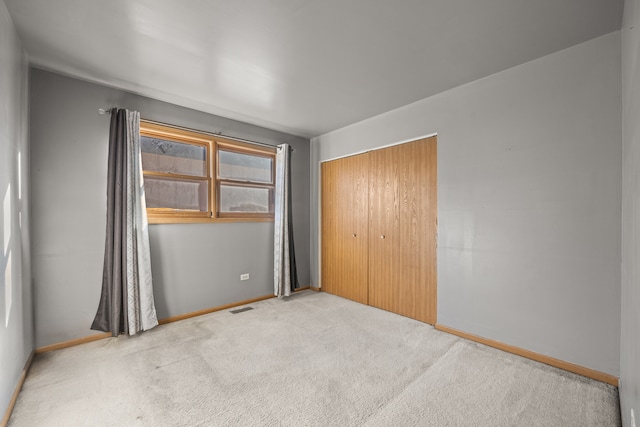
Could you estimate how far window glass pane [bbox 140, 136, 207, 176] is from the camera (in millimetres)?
3068

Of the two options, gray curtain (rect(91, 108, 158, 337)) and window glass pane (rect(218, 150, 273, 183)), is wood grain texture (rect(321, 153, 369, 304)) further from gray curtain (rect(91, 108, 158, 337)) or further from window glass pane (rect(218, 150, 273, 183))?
gray curtain (rect(91, 108, 158, 337))

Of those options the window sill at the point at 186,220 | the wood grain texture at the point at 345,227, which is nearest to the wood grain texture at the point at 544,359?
the wood grain texture at the point at 345,227

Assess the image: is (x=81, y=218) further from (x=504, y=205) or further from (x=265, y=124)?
(x=504, y=205)

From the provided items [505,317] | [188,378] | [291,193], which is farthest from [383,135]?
[188,378]

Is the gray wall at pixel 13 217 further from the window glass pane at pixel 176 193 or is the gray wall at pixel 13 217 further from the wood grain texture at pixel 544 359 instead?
the wood grain texture at pixel 544 359

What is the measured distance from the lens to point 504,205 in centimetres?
245

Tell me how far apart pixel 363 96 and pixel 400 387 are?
8.58 feet

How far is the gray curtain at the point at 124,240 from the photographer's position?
2656 millimetres

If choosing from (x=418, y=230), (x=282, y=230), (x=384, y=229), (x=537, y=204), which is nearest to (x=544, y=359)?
(x=537, y=204)

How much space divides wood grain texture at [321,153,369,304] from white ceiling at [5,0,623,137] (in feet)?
3.97

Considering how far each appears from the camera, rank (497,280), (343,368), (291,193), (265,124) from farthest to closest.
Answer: (291,193) → (265,124) → (497,280) → (343,368)

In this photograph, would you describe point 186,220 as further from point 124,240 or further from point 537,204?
point 537,204

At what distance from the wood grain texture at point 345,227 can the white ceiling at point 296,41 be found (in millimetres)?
1211

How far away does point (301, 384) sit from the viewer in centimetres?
196
